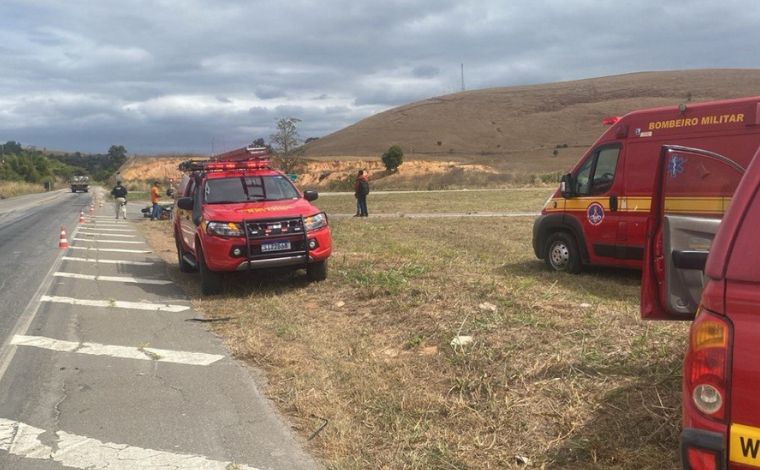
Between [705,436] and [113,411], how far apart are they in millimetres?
4196

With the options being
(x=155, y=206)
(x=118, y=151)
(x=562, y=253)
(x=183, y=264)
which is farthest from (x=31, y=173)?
(x=562, y=253)

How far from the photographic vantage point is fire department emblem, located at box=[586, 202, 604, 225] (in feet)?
29.5

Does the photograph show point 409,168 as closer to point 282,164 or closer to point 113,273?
point 282,164

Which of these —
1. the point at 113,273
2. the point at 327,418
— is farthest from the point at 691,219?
Result: the point at 113,273

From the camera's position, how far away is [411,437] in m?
4.04

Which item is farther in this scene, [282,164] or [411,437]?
[282,164]

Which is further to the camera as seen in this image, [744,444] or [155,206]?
[155,206]

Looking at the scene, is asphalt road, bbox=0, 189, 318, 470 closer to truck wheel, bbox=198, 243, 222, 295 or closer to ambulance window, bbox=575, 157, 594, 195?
truck wheel, bbox=198, 243, 222, 295

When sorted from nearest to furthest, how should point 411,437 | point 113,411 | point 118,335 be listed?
point 411,437, point 113,411, point 118,335

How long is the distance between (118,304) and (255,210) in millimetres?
2305

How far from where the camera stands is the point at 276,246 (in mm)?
8828

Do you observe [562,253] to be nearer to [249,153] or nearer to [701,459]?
[249,153]

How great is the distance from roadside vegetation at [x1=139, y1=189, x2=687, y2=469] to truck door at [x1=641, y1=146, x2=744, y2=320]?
2.65 ft

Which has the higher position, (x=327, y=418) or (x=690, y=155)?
(x=690, y=155)
